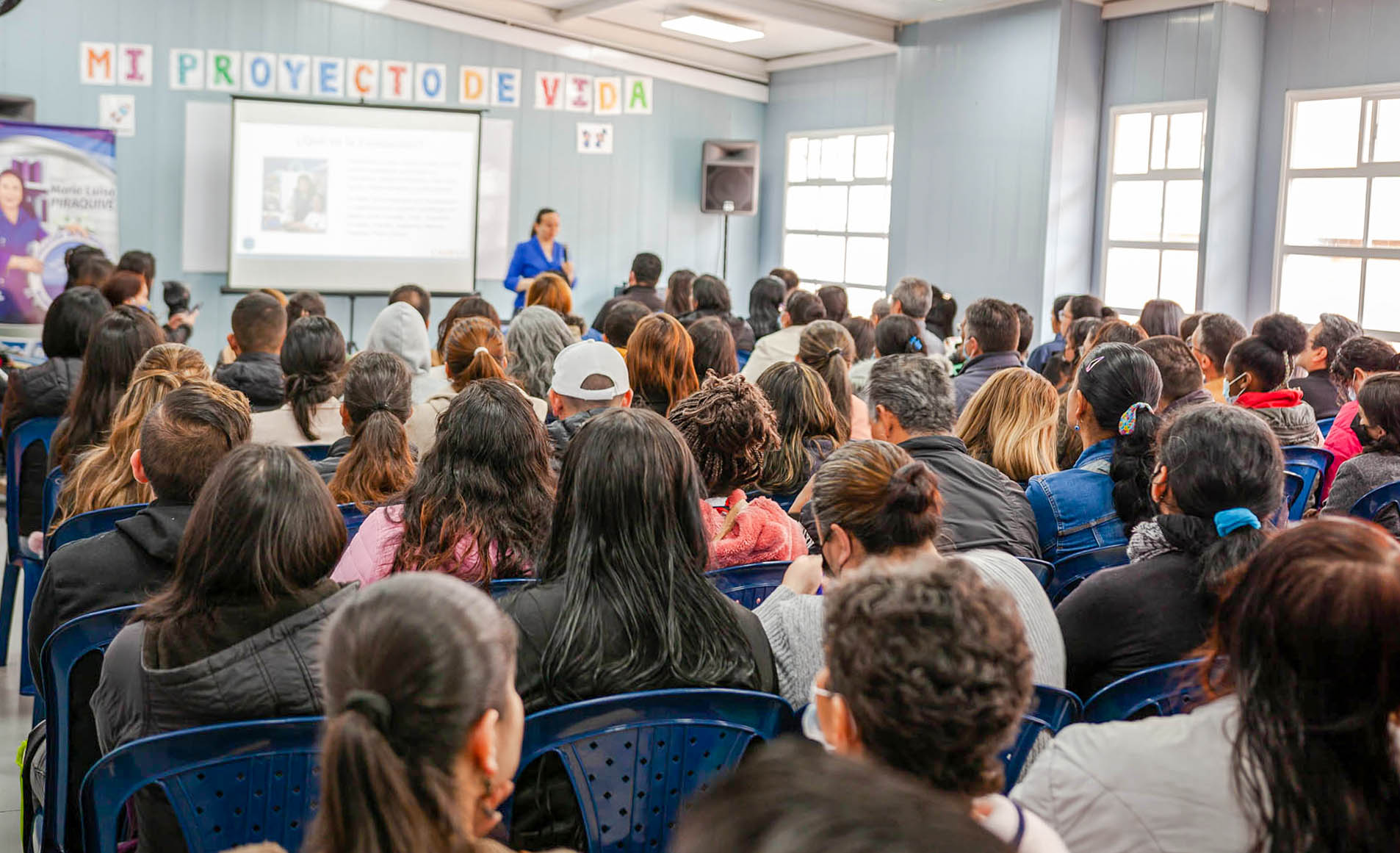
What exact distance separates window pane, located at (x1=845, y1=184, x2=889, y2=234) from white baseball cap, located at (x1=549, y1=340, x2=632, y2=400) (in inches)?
268

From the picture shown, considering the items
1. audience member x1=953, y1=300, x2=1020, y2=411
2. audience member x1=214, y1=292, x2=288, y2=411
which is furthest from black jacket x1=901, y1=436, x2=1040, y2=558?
audience member x1=214, y1=292, x2=288, y2=411

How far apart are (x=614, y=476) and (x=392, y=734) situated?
34.9 inches

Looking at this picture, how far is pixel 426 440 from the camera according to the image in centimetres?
364

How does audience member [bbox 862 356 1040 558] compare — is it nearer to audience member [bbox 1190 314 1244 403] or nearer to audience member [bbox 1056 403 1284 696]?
audience member [bbox 1056 403 1284 696]

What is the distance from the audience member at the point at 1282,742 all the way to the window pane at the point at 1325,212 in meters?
6.36

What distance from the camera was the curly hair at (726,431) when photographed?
273 centimetres

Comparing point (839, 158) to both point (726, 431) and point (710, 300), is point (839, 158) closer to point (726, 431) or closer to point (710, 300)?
point (710, 300)

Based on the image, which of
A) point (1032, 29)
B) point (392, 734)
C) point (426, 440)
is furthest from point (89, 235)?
point (392, 734)

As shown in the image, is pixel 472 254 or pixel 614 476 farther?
pixel 472 254

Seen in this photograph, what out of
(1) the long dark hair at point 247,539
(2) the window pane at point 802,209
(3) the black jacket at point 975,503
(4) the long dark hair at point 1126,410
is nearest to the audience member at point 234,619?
(1) the long dark hair at point 247,539

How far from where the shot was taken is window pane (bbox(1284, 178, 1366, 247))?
6.77 m

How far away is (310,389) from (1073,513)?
2.25 m

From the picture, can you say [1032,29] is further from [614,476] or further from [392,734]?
[392,734]

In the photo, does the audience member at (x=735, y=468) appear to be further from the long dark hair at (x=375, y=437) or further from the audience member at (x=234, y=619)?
the audience member at (x=234, y=619)
